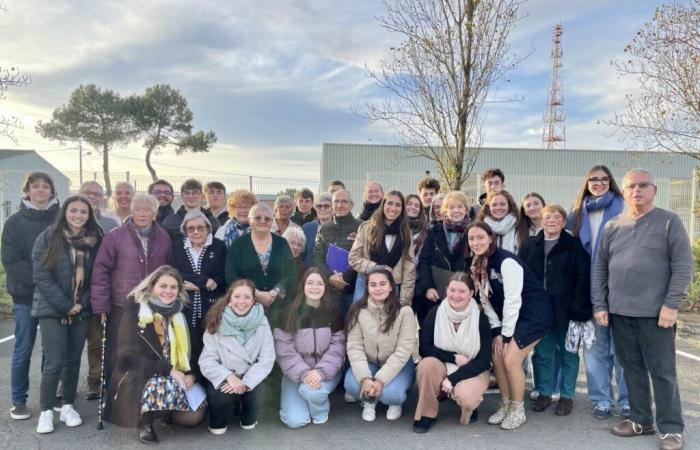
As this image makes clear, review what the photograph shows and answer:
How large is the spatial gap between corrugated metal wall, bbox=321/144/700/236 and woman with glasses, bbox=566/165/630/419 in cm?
1150

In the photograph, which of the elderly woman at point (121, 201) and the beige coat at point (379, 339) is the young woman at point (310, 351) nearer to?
the beige coat at point (379, 339)

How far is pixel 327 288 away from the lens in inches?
181

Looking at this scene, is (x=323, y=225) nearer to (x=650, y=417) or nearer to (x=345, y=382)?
(x=345, y=382)

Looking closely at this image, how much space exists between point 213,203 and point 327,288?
2037 millimetres

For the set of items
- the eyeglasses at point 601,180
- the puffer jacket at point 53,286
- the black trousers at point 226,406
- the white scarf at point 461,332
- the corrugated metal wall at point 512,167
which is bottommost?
the black trousers at point 226,406

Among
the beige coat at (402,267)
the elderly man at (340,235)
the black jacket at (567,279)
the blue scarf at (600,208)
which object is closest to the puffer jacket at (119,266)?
the elderly man at (340,235)

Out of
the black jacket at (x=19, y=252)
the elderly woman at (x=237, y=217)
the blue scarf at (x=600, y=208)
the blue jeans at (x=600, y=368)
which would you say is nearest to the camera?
the black jacket at (x=19, y=252)

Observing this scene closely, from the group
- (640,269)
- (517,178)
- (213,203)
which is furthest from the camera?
(517,178)

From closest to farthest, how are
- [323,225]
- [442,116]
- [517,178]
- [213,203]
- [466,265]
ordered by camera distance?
[466,265]
[323,225]
[213,203]
[442,116]
[517,178]

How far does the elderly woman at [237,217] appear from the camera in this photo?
16.8 feet

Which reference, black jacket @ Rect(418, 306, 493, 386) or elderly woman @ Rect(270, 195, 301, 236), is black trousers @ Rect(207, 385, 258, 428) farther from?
elderly woman @ Rect(270, 195, 301, 236)

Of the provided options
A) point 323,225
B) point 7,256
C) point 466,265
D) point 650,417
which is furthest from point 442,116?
point 7,256

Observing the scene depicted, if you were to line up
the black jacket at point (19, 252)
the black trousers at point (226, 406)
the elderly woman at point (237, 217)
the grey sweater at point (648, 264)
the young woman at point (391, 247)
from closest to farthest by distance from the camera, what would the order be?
the grey sweater at point (648, 264) → the black trousers at point (226, 406) → the black jacket at point (19, 252) → the young woman at point (391, 247) → the elderly woman at point (237, 217)

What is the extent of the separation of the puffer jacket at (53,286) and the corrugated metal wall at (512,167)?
40.3ft
